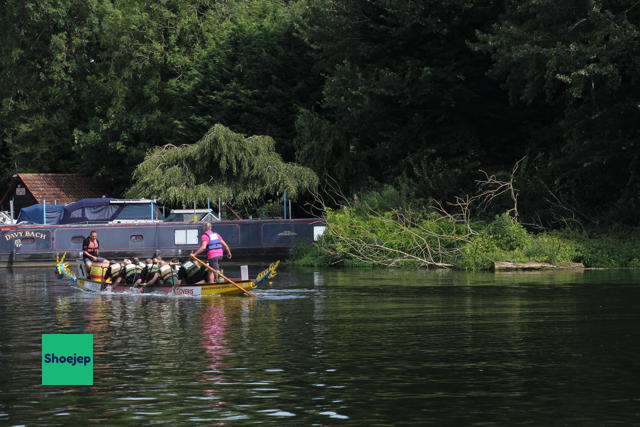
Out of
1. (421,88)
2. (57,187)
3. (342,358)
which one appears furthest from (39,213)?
(342,358)

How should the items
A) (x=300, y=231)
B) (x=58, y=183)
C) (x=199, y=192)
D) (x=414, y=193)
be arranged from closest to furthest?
(x=414, y=193)
(x=300, y=231)
(x=199, y=192)
(x=58, y=183)

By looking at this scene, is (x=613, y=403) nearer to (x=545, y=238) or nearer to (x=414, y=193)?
(x=545, y=238)

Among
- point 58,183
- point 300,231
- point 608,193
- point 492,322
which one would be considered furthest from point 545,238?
point 58,183

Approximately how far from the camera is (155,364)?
16703mm

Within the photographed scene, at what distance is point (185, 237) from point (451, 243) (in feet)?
45.8

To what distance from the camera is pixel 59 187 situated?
75.9 metres

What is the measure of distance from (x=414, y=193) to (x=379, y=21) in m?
8.11

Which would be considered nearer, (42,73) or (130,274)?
(130,274)

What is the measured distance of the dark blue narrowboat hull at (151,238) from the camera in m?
49.0

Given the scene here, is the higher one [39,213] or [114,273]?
[39,213]

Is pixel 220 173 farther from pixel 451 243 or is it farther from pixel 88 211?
pixel 451 243

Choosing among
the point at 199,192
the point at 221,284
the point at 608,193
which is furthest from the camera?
the point at 199,192

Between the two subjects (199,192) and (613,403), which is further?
(199,192)

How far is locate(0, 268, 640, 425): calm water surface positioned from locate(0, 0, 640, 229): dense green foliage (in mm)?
12248
